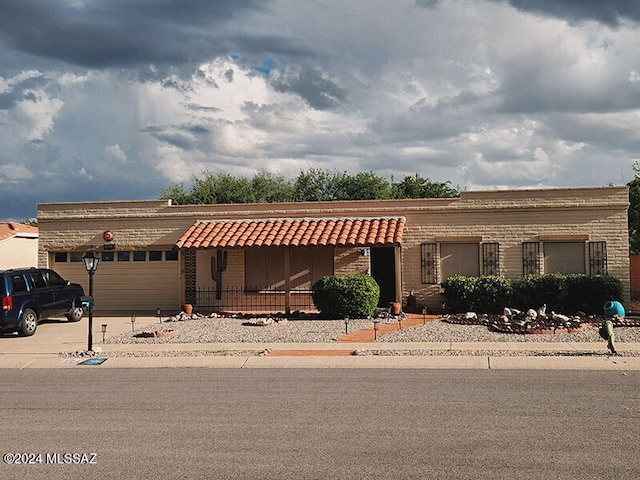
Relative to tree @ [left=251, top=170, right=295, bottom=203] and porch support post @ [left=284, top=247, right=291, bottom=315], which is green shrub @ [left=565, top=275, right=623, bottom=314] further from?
tree @ [left=251, top=170, right=295, bottom=203]

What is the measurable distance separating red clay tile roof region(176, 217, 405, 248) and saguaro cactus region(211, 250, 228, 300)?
0.97 meters

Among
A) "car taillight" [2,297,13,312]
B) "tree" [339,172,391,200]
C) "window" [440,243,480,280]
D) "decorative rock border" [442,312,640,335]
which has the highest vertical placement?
Result: "tree" [339,172,391,200]

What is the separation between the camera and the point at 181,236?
26.5 meters

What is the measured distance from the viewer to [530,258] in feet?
79.3

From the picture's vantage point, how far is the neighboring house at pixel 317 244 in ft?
78.6

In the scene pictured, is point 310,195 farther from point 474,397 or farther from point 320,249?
point 474,397

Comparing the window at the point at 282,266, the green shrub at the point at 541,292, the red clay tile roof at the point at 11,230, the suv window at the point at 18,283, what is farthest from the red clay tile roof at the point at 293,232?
the red clay tile roof at the point at 11,230

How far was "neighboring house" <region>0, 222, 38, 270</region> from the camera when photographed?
3444cm

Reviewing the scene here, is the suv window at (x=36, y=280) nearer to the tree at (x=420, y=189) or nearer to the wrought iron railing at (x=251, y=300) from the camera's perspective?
the wrought iron railing at (x=251, y=300)

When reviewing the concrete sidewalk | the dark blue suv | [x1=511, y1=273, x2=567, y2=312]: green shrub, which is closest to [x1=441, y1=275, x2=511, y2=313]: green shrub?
[x1=511, y1=273, x2=567, y2=312]: green shrub

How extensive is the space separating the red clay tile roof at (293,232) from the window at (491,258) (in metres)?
2.84

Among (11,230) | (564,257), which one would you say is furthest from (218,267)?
(11,230)

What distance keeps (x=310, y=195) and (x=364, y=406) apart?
4626cm

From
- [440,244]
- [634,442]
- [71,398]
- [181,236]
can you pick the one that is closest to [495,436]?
[634,442]
